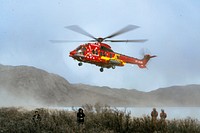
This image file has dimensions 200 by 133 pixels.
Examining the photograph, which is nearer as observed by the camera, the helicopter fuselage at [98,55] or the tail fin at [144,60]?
the helicopter fuselage at [98,55]

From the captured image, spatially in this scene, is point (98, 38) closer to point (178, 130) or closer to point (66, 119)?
point (66, 119)

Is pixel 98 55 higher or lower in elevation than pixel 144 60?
lower

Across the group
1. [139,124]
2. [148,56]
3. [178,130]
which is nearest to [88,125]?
[139,124]

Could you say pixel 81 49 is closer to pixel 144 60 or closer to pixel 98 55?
pixel 98 55

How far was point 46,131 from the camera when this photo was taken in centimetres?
1537

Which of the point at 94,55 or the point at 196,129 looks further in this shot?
the point at 94,55

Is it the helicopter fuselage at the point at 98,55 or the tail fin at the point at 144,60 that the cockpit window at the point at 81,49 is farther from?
the tail fin at the point at 144,60

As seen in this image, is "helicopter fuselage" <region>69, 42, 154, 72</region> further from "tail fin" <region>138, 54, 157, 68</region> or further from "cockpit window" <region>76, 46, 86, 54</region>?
"tail fin" <region>138, 54, 157, 68</region>

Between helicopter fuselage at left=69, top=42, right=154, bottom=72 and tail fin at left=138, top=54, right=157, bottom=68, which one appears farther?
tail fin at left=138, top=54, right=157, bottom=68

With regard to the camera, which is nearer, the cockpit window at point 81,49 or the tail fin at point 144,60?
the cockpit window at point 81,49

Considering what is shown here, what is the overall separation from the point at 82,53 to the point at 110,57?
8.50ft

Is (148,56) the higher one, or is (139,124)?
(148,56)

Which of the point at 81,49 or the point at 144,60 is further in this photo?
the point at 144,60

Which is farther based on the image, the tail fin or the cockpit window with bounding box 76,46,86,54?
the tail fin
